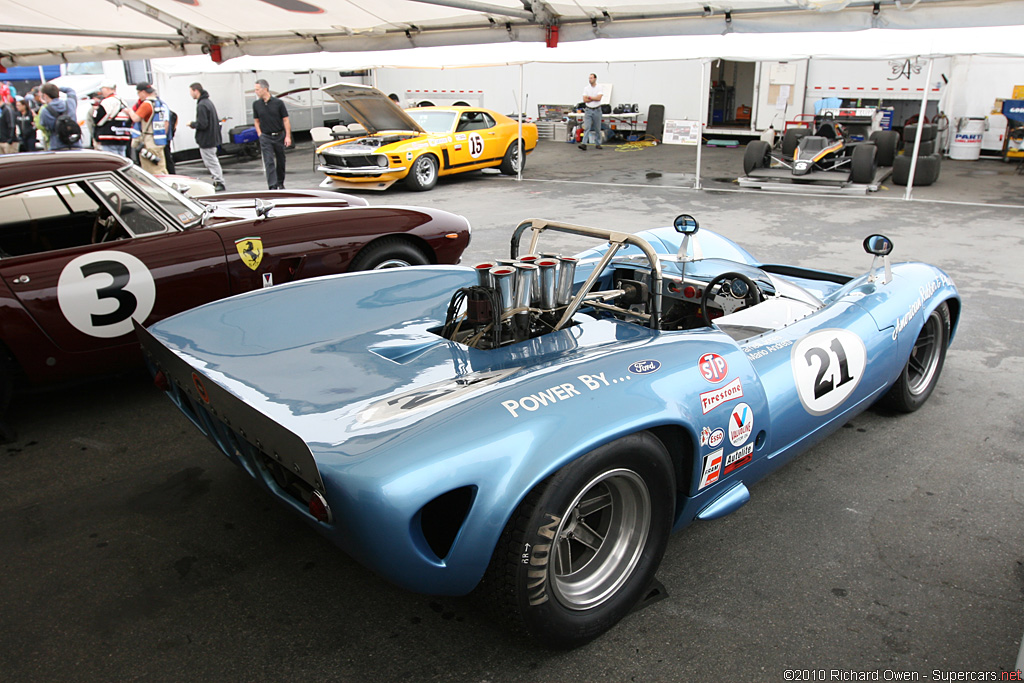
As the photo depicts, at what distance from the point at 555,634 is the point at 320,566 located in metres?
0.92

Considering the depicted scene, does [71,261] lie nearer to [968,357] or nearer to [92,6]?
[92,6]

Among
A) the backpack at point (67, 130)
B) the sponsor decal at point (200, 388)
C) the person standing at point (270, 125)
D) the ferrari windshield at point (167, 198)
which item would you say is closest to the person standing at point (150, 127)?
the backpack at point (67, 130)

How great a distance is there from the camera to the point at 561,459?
1.86 meters

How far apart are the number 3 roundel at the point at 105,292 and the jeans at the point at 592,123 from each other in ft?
46.2

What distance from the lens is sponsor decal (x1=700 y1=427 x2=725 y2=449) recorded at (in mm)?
2211

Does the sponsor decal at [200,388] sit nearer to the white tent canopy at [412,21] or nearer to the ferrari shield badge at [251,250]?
the ferrari shield badge at [251,250]

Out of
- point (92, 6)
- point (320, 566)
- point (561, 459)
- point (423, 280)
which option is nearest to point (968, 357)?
point (423, 280)

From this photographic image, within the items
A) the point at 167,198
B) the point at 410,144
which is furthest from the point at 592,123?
the point at 167,198

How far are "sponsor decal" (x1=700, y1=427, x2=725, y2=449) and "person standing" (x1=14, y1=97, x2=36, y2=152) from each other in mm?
14928

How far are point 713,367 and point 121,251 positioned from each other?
296cm

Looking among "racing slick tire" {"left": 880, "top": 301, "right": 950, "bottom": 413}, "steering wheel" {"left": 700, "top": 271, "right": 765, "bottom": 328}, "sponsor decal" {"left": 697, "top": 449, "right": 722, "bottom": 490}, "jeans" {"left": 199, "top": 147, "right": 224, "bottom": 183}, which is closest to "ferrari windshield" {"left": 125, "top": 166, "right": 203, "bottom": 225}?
"steering wheel" {"left": 700, "top": 271, "right": 765, "bottom": 328}

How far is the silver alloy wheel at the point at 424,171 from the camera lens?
11245mm

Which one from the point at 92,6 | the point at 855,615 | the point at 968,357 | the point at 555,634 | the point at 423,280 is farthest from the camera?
the point at 92,6

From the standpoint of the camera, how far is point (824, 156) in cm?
1131
